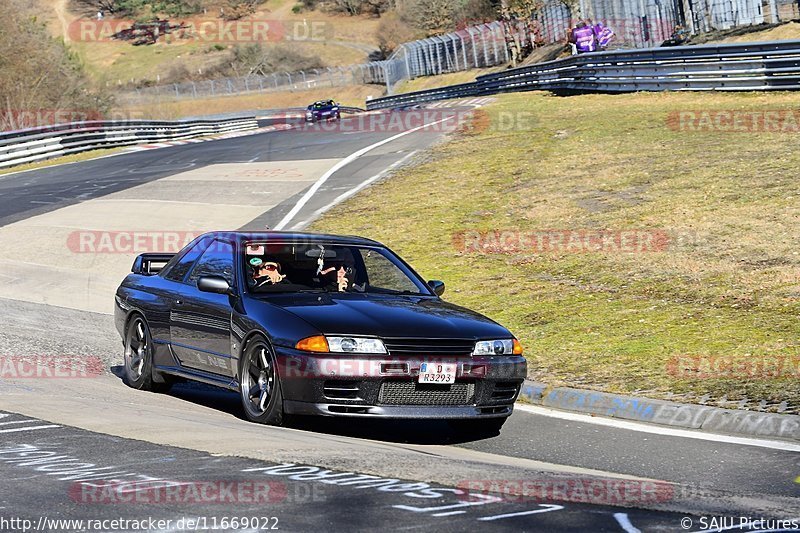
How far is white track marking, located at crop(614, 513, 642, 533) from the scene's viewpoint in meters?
5.25

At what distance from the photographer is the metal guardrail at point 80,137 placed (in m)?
36.7

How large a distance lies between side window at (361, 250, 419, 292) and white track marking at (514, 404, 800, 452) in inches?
54.5

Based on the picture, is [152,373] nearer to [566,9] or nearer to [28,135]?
[28,135]

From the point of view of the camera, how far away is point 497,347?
854 centimetres

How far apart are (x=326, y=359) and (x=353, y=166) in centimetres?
2000

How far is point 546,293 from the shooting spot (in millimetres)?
14461

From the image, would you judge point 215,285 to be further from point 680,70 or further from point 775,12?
point 775,12

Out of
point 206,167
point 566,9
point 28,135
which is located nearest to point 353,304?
point 206,167

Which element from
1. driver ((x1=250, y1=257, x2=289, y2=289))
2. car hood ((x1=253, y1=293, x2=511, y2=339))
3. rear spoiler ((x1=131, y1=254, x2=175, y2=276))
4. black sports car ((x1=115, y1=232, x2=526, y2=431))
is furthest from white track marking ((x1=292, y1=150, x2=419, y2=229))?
car hood ((x1=253, y1=293, x2=511, y2=339))

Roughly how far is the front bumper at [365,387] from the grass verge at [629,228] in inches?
87.1

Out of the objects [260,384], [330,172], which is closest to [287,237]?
[260,384]

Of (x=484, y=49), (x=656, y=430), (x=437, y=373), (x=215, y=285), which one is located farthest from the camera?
(x=484, y=49)

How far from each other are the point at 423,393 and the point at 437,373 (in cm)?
17

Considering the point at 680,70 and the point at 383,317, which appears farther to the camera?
the point at 680,70
